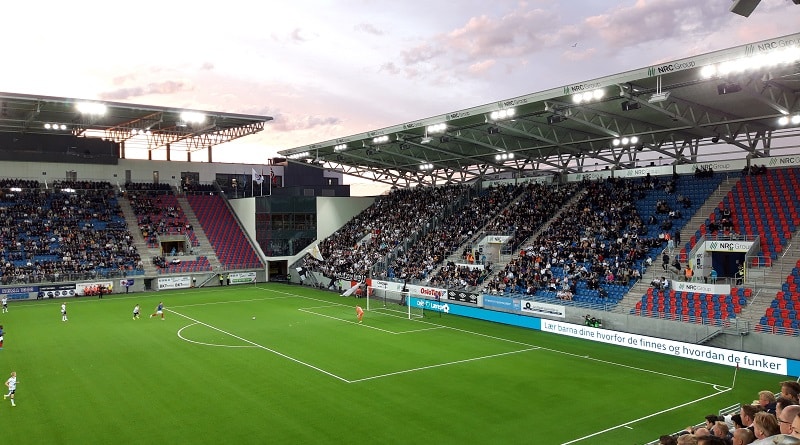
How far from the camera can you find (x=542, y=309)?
3269 cm

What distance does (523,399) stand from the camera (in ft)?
63.2

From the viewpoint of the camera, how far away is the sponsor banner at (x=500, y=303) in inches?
1351

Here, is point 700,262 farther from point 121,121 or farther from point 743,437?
point 121,121

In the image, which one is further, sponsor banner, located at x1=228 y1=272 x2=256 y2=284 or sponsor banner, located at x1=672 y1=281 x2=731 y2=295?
sponsor banner, located at x1=228 y1=272 x2=256 y2=284

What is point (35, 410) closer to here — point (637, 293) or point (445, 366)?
point (445, 366)

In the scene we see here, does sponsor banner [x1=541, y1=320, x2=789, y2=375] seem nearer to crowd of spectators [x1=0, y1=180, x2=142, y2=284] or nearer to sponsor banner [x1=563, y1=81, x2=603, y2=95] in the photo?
sponsor banner [x1=563, y1=81, x2=603, y2=95]

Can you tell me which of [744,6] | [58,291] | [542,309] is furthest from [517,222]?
[58,291]

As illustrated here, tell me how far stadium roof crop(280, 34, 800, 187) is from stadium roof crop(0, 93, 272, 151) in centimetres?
659

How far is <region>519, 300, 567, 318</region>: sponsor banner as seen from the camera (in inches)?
1254

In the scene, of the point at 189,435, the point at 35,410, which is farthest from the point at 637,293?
the point at 35,410

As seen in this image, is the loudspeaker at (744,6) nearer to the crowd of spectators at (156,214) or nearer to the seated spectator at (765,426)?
the seated spectator at (765,426)

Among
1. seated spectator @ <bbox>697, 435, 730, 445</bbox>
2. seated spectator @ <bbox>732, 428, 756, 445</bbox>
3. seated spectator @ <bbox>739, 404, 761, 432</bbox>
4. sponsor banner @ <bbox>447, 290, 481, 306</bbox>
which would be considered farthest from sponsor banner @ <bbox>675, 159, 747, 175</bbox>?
seated spectator @ <bbox>697, 435, 730, 445</bbox>

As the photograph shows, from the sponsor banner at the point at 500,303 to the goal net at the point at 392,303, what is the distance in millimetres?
4236

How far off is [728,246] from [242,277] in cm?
4249
